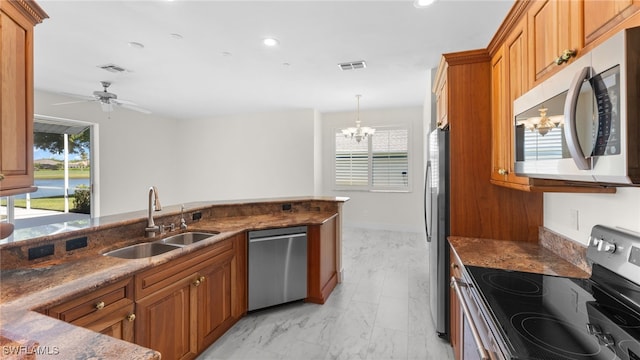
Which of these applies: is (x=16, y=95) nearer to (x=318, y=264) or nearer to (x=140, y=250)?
(x=140, y=250)

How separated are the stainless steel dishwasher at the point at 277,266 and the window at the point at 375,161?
4.13 metres

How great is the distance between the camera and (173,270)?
183 cm

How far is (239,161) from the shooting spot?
24.0ft

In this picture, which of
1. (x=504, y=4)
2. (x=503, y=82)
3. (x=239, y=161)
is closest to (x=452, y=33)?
(x=504, y=4)

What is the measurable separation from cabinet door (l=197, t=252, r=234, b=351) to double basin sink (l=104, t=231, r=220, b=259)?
1.01ft

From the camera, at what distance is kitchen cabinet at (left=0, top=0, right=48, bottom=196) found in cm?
129

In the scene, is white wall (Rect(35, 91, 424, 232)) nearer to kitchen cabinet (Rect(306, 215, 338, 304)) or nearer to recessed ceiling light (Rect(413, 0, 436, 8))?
kitchen cabinet (Rect(306, 215, 338, 304))

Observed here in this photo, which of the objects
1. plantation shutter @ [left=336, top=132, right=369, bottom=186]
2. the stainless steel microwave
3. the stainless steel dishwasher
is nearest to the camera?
the stainless steel microwave

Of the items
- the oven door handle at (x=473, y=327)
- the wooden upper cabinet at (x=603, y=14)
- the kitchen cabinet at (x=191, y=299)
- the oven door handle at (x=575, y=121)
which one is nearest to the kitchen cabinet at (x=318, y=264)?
the kitchen cabinet at (x=191, y=299)

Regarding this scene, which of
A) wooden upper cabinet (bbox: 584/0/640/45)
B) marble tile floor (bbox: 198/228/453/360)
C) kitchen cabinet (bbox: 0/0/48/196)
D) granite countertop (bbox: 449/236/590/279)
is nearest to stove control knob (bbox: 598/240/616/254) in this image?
granite countertop (bbox: 449/236/590/279)

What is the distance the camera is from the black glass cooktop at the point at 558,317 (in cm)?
86

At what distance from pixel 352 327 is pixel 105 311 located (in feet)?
6.25

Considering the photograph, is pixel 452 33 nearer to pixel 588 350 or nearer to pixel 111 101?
pixel 588 350

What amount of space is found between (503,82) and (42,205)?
7309 millimetres
